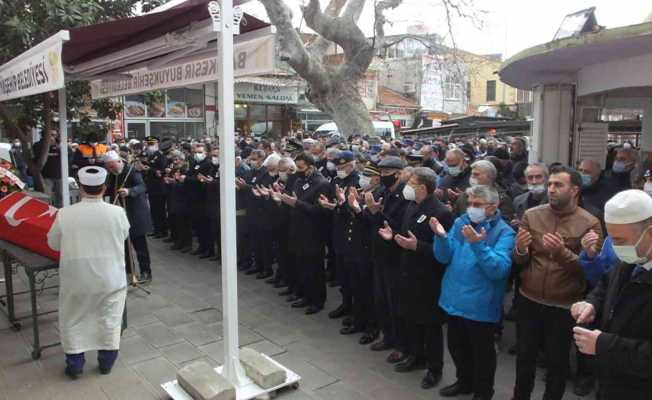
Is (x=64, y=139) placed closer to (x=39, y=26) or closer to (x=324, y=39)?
(x=39, y=26)

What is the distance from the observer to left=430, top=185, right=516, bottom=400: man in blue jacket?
3.75m

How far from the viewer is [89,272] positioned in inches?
173

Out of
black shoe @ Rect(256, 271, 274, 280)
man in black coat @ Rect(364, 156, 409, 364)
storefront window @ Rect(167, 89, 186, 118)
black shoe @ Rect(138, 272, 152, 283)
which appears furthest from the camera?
storefront window @ Rect(167, 89, 186, 118)

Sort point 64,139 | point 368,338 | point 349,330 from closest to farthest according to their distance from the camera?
point 368,338
point 349,330
point 64,139

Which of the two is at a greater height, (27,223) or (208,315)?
(27,223)

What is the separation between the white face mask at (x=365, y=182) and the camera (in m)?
5.71

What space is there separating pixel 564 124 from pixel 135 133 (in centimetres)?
1874

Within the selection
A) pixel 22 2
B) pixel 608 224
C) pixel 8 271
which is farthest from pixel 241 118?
pixel 608 224

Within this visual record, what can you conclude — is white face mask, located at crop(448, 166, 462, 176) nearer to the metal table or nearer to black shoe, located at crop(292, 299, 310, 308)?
black shoe, located at crop(292, 299, 310, 308)

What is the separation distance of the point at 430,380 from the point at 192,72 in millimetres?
3849

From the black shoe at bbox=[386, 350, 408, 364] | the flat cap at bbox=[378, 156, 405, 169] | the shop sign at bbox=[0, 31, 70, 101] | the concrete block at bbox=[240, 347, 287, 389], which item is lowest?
the black shoe at bbox=[386, 350, 408, 364]

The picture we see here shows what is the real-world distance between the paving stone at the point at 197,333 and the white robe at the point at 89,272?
0.98 meters

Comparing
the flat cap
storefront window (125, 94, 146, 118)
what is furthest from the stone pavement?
storefront window (125, 94, 146, 118)

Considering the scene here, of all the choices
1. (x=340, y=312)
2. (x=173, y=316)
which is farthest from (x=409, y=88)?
(x=173, y=316)
